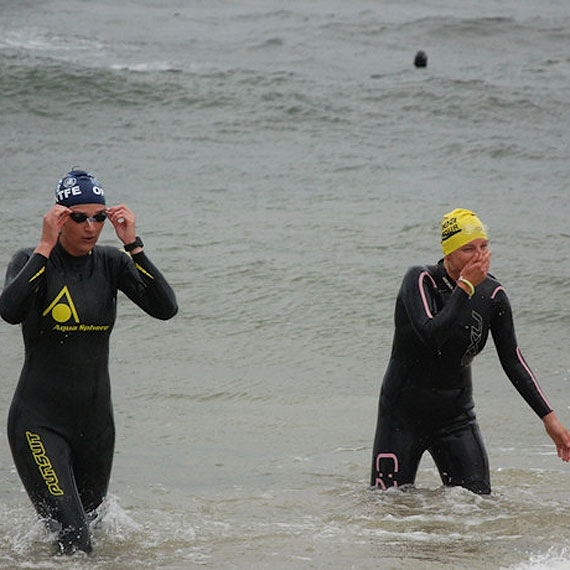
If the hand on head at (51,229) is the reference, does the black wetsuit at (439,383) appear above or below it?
below

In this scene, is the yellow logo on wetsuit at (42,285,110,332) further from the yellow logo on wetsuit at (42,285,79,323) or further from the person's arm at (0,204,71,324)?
the person's arm at (0,204,71,324)

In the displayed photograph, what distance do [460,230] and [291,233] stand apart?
9478 millimetres

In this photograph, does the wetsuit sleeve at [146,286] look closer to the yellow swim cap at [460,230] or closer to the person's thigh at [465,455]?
the yellow swim cap at [460,230]

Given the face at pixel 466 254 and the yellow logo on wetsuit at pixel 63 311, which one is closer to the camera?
the yellow logo on wetsuit at pixel 63 311

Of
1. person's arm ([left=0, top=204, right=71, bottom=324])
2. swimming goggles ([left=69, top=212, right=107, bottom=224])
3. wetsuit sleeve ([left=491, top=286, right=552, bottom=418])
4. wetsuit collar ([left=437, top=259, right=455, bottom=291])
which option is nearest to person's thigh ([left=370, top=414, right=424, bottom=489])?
wetsuit sleeve ([left=491, top=286, right=552, bottom=418])

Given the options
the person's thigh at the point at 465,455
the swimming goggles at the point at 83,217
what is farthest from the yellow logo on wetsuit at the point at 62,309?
the person's thigh at the point at 465,455

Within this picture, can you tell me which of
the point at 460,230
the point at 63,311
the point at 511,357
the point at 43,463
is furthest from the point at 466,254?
the point at 43,463

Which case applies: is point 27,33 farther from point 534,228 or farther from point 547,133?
point 534,228

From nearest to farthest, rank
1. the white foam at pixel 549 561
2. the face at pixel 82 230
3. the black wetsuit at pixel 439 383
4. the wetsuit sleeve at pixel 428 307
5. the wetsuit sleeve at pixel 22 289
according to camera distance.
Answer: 1. the wetsuit sleeve at pixel 22 289
2. the face at pixel 82 230
3. the white foam at pixel 549 561
4. the wetsuit sleeve at pixel 428 307
5. the black wetsuit at pixel 439 383

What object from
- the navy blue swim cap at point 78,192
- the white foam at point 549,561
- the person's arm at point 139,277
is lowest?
the white foam at point 549,561

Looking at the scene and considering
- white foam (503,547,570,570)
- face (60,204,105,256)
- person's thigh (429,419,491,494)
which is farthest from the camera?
person's thigh (429,419,491,494)

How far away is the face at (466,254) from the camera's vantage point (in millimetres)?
5766

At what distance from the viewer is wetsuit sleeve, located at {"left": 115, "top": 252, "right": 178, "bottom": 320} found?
210 inches

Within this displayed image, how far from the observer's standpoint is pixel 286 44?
2722cm
